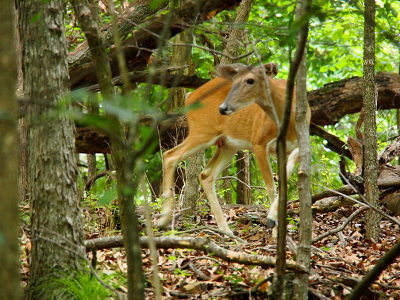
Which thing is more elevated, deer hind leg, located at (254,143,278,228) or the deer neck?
the deer neck

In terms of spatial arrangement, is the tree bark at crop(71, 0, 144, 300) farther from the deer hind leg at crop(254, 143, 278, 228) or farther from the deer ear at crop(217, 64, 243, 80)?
the deer hind leg at crop(254, 143, 278, 228)

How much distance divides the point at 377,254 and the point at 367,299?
1.61 meters

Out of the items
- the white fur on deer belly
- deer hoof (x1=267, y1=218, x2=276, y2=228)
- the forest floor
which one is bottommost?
the forest floor

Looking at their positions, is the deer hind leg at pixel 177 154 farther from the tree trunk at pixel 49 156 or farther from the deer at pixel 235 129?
the tree trunk at pixel 49 156

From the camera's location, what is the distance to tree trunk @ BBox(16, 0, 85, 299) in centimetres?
322

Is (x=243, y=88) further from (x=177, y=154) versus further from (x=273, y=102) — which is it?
(x=177, y=154)

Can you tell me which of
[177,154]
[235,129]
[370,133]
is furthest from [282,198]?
[235,129]

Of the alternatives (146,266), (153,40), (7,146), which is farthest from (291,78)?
(153,40)

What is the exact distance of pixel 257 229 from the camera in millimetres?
6348

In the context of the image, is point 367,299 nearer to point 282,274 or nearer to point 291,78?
point 282,274

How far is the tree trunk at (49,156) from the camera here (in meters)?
3.22

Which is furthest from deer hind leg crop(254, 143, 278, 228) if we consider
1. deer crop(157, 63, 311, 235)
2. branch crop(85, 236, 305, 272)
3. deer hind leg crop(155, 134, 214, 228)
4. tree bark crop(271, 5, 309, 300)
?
tree bark crop(271, 5, 309, 300)

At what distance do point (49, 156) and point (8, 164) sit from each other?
5.48 ft

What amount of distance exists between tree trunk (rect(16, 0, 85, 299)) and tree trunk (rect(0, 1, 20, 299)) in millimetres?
1586
